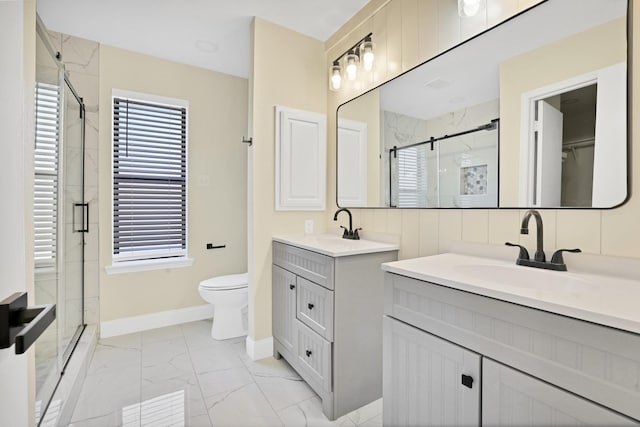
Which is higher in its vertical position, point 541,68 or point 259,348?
point 541,68

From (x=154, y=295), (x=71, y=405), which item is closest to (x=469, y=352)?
(x=71, y=405)

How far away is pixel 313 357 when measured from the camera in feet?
5.77

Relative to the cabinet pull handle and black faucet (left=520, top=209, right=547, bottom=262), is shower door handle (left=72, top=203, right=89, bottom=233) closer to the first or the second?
the cabinet pull handle

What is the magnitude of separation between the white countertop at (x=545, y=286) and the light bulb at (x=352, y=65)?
1.51 metres

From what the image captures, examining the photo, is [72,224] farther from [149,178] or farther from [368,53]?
[368,53]

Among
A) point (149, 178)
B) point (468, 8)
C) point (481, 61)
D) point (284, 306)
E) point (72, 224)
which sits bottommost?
point (284, 306)

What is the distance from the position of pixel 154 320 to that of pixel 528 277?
2953mm

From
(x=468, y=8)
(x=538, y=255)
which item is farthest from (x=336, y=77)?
(x=538, y=255)

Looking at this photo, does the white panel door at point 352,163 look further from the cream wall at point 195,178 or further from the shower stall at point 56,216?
the shower stall at point 56,216

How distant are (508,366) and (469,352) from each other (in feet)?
0.38

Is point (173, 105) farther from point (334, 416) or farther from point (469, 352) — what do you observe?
point (469, 352)

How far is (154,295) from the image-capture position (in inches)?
109

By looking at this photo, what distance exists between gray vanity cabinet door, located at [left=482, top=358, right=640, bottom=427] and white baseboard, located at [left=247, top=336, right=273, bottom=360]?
165 centimetres

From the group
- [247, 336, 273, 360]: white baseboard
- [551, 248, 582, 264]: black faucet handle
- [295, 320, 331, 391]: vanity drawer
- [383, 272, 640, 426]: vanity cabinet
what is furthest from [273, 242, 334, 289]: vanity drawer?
[551, 248, 582, 264]: black faucet handle
